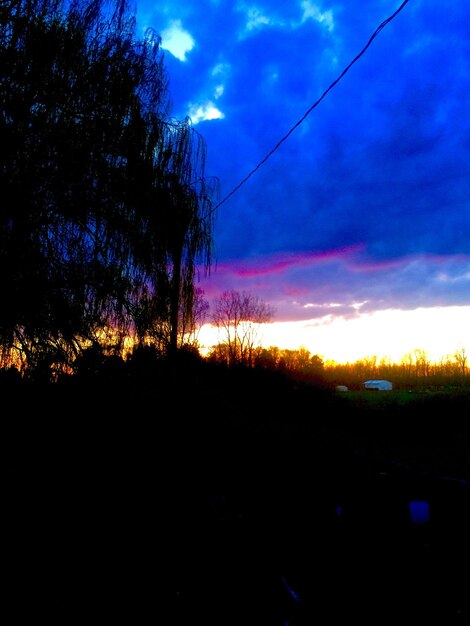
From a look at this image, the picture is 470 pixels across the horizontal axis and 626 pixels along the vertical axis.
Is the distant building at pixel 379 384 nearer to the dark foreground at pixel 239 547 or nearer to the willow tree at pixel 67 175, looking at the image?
the dark foreground at pixel 239 547

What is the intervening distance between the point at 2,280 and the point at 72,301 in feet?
1.84

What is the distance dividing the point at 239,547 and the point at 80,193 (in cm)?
294

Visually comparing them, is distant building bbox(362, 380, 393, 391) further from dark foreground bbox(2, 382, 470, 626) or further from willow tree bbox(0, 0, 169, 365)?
willow tree bbox(0, 0, 169, 365)

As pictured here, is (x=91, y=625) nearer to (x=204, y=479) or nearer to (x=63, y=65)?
(x=204, y=479)

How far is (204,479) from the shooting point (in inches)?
156

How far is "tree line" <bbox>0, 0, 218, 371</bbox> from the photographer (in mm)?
3016

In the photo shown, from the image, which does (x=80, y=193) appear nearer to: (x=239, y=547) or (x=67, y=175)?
(x=67, y=175)

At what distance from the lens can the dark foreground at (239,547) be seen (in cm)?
170

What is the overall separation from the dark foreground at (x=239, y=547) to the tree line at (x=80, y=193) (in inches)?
50.8

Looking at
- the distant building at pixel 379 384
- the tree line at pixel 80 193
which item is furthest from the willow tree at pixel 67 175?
the distant building at pixel 379 384

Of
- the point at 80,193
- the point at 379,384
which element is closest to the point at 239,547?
the point at 80,193

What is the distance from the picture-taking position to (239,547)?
2.27 m

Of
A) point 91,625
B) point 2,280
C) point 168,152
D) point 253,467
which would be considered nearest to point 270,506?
point 91,625

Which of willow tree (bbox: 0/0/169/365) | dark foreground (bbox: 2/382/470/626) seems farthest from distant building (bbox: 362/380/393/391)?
willow tree (bbox: 0/0/169/365)
